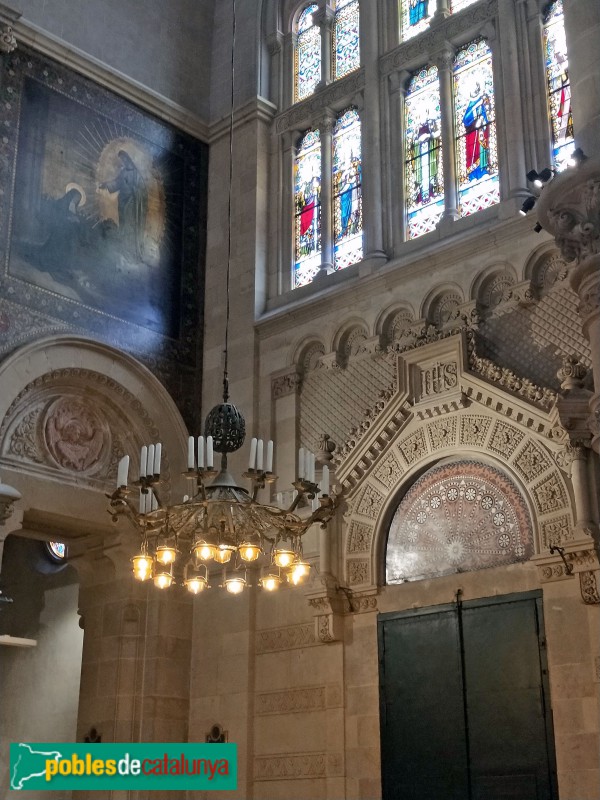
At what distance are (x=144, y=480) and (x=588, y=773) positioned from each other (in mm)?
4213

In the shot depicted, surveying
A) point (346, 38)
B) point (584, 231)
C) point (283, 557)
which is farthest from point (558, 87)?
point (283, 557)

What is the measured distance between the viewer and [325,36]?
1350 cm

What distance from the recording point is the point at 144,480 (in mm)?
7211

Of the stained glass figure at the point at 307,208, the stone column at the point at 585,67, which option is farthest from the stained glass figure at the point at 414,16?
the stone column at the point at 585,67

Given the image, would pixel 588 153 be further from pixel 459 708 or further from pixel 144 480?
pixel 459 708

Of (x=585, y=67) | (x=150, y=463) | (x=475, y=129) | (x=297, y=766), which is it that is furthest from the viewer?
(x=475, y=129)

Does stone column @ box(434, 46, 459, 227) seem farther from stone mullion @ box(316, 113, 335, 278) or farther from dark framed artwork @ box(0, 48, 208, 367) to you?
dark framed artwork @ box(0, 48, 208, 367)

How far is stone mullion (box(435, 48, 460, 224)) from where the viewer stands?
1130cm

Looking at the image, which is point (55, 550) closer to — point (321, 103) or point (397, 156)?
point (321, 103)

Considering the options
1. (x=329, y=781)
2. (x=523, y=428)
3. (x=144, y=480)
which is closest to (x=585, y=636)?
(x=523, y=428)

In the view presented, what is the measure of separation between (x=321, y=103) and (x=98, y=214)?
312 cm

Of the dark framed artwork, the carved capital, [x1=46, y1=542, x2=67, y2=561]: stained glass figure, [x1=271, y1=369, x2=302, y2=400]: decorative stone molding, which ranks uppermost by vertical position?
the carved capital

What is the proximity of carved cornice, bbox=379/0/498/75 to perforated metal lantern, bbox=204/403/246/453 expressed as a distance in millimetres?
6060

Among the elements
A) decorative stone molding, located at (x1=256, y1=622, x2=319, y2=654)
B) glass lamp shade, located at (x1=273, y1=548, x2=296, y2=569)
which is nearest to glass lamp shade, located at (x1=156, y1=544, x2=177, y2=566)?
A: glass lamp shade, located at (x1=273, y1=548, x2=296, y2=569)
